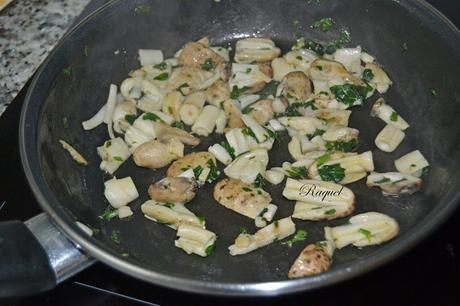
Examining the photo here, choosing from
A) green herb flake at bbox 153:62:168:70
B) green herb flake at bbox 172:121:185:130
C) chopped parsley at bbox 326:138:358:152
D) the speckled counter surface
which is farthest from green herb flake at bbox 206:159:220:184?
the speckled counter surface

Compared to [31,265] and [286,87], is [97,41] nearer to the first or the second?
[286,87]

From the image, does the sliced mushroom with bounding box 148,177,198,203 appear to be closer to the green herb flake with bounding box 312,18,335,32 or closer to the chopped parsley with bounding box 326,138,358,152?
the chopped parsley with bounding box 326,138,358,152

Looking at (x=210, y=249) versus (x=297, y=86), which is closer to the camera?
(x=210, y=249)

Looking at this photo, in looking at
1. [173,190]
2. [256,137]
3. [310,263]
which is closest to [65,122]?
[173,190]

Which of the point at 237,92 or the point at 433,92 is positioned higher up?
the point at 433,92

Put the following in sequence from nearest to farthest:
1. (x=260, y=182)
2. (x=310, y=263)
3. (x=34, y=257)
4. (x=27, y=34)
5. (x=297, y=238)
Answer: (x=34, y=257), (x=310, y=263), (x=297, y=238), (x=260, y=182), (x=27, y=34)

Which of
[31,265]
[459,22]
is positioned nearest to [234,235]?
[31,265]

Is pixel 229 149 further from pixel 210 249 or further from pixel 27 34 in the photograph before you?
pixel 27 34
